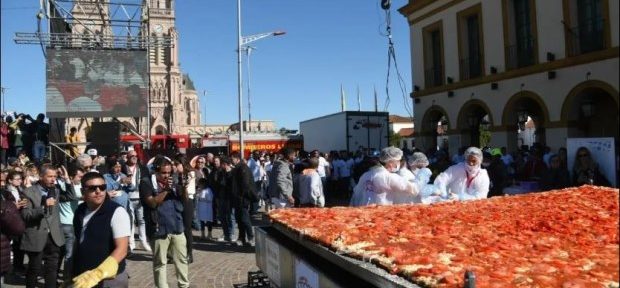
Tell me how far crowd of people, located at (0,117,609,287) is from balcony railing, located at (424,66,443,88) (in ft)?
40.1

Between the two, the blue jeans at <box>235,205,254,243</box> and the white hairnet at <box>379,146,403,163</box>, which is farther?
the blue jeans at <box>235,205,254,243</box>

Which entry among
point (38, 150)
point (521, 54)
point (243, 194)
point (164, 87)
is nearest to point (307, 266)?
point (243, 194)

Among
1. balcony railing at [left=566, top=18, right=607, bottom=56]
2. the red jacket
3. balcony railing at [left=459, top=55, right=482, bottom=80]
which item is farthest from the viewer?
balcony railing at [left=459, top=55, right=482, bottom=80]

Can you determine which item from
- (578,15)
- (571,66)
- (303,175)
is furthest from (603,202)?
(578,15)

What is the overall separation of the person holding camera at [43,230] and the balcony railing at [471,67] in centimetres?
1947

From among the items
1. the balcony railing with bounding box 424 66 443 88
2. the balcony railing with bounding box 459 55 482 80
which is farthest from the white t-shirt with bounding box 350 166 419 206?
the balcony railing with bounding box 424 66 443 88

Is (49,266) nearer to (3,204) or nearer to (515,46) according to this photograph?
(3,204)

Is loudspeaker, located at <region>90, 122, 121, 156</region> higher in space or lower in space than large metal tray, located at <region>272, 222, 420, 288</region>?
higher

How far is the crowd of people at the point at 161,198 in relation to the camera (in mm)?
4566

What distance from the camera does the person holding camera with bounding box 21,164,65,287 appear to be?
269 inches

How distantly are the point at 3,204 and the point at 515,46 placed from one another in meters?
19.9

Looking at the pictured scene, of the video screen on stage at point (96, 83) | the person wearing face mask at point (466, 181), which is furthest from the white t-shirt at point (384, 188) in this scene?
the video screen on stage at point (96, 83)

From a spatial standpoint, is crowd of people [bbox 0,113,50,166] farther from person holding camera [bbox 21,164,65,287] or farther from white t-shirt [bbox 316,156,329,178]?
person holding camera [bbox 21,164,65,287]

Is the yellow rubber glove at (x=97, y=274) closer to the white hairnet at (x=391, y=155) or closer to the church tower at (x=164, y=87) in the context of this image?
the white hairnet at (x=391, y=155)
